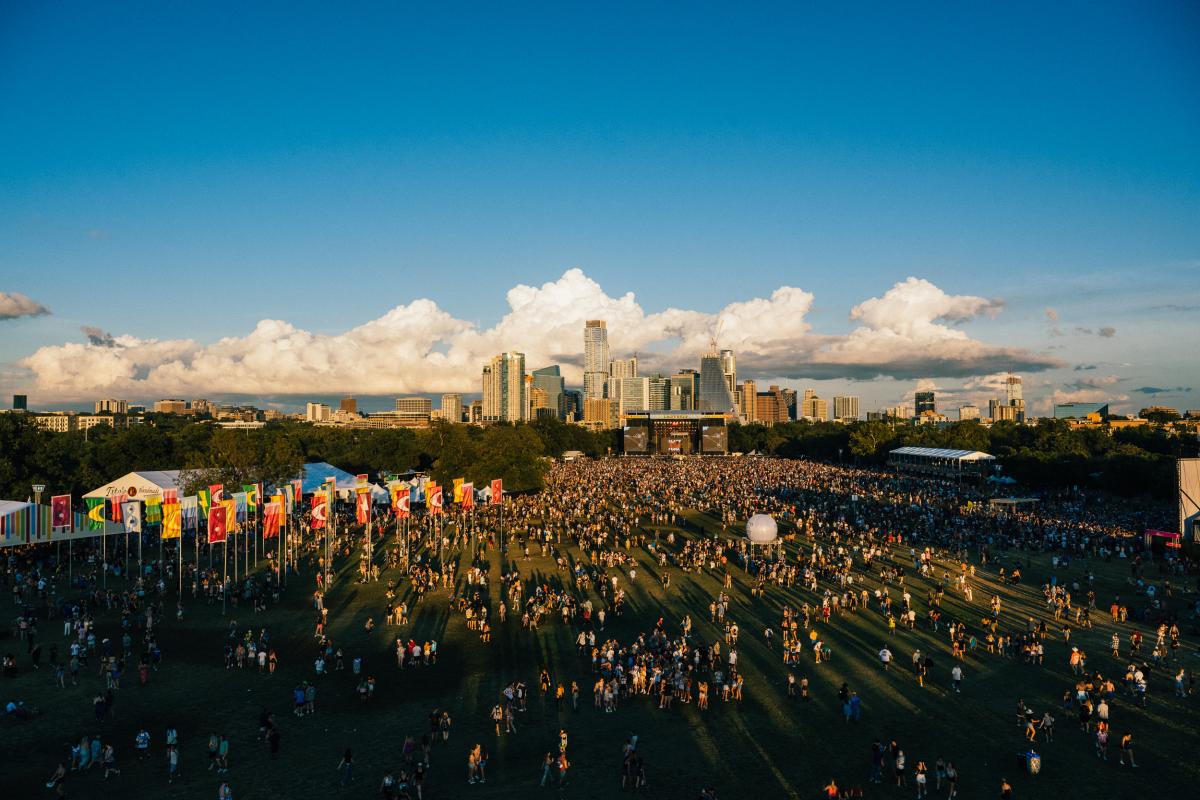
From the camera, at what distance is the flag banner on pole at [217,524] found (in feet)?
108

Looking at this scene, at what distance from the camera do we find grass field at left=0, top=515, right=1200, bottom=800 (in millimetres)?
17656

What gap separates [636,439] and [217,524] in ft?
431

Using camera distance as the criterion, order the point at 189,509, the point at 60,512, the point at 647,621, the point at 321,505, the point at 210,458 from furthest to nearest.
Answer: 1. the point at 210,458
2. the point at 189,509
3. the point at 321,505
4. the point at 60,512
5. the point at 647,621

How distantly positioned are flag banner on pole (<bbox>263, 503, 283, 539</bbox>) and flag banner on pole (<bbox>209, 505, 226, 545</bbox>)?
295cm

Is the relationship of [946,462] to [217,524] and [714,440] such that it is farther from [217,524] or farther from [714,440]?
[217,524]

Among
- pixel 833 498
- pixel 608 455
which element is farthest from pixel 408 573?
pixel 608 455

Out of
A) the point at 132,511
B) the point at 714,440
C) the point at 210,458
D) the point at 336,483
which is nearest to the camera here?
the point at 132,511

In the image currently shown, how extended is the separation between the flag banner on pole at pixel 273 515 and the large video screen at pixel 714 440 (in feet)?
424

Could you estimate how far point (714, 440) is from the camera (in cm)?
16112

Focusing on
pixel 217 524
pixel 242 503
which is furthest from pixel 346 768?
pixel 242 503

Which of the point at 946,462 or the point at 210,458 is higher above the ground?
the point at 210,458

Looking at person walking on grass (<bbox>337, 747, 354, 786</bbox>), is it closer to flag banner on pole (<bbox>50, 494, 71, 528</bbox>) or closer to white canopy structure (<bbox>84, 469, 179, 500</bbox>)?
flag banner on pole (<bbox>50, 494, 71, 528</bbox>)

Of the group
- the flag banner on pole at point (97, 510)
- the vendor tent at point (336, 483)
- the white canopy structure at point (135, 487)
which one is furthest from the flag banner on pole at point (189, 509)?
the vendor tent at point (336, 483)

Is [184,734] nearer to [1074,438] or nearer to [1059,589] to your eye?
[1059,589]
